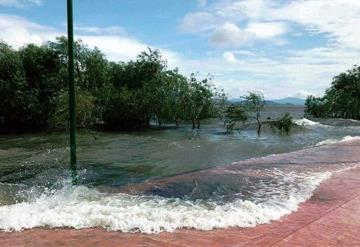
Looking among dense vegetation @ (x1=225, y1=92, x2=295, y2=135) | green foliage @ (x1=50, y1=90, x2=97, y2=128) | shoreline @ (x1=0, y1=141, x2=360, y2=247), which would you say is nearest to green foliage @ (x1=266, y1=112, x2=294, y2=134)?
dense vegetation @ (x1=225, y1=92, x2=295, y2=135)

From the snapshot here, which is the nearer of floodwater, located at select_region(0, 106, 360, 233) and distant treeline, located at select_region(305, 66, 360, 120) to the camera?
floodwater, located at select_region(0, 106, 360, 233)

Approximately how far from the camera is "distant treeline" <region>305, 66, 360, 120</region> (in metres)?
48.8

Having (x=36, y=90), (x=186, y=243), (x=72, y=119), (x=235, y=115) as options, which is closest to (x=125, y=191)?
(x=72, y=119)

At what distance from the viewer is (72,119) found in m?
8.46

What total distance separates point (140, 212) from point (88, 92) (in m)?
31.7

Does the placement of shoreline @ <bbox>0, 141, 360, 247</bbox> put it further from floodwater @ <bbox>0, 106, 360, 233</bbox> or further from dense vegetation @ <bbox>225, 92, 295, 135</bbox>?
A: dense vegetation @ <bbox>225, 92, 295, 135</bbox>

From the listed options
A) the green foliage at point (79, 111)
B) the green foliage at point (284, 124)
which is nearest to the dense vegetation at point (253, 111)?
the green foliage at point (284, 124)

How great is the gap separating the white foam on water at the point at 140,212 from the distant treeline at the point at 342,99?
42967mm

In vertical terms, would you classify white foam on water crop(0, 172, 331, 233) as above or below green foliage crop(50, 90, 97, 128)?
below

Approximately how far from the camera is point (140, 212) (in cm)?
705

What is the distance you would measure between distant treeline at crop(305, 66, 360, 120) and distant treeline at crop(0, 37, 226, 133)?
49.1 feet

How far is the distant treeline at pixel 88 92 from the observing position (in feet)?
128

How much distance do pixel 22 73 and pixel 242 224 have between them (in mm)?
36100

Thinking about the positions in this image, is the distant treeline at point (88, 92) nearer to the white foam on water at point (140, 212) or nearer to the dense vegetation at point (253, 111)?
the dense vegetation at point (253, 111)
